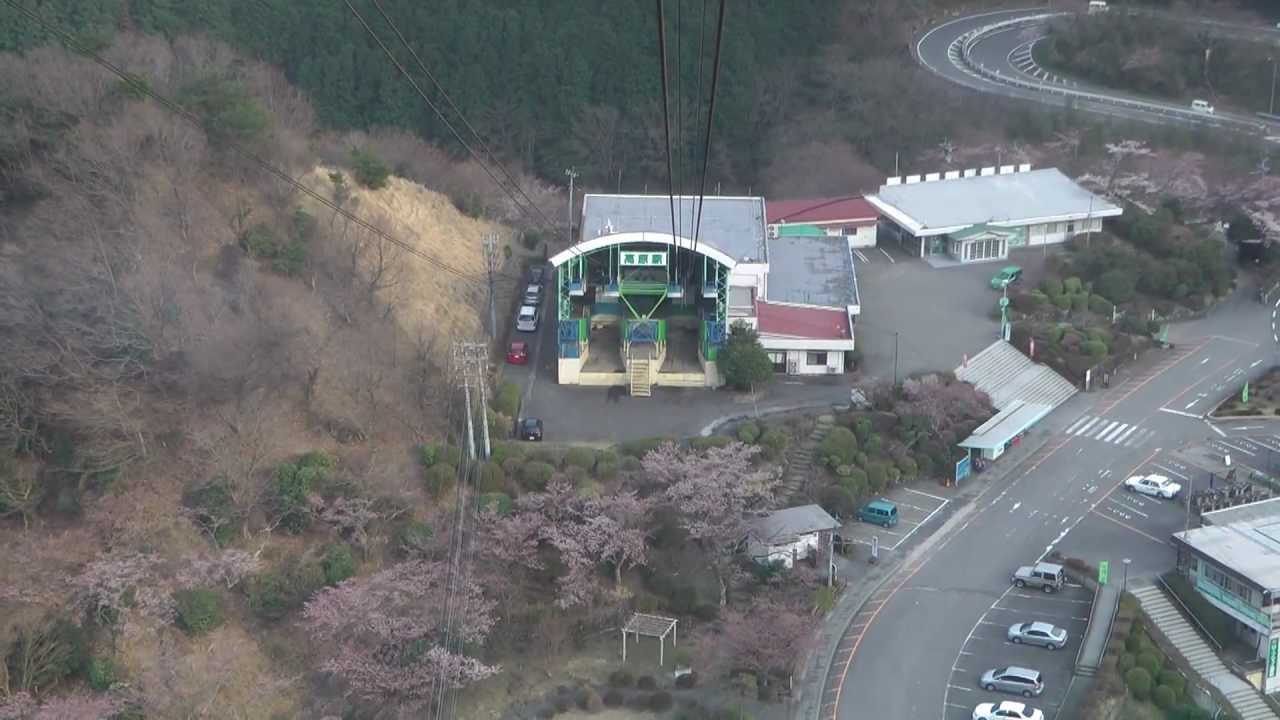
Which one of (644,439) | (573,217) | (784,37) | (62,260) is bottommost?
(644,439)

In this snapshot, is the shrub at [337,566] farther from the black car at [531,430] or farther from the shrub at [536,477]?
the black car at [531,430]

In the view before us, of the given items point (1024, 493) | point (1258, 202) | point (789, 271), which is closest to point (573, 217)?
point (789, 271)

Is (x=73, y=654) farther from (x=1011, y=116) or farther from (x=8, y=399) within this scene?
(x=1011, y=116)

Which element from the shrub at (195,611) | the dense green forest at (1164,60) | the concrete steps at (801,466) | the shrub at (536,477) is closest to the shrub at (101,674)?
the shrub at (195,611)

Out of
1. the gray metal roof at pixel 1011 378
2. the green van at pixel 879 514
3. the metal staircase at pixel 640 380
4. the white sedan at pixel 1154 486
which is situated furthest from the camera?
the gray metal roof at pixel 1011 378

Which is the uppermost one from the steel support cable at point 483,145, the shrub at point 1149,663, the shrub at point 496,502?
the steel support cable at point 483,145

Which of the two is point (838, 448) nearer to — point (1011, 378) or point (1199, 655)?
point (1011, 378)

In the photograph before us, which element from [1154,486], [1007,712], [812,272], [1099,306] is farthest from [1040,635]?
[1099,306]
